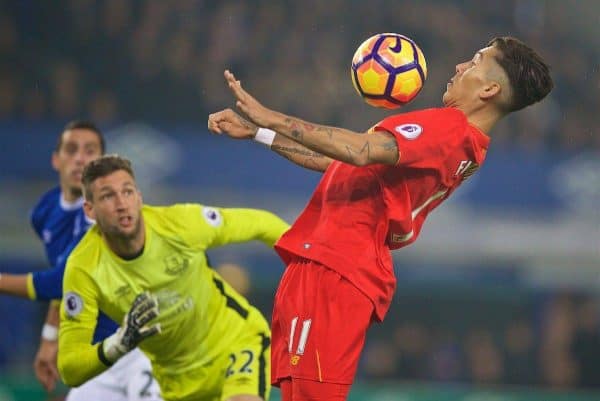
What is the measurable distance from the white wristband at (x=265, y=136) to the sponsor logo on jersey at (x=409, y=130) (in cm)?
54

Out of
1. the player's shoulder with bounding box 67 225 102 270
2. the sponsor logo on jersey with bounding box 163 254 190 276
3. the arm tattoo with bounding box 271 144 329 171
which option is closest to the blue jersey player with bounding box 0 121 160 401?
the player's shoulder with bounding box 67 225 102 270

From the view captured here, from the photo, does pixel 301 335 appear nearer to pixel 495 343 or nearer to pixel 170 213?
pixel 170 213

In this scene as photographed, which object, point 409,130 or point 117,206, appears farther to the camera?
point 117,206

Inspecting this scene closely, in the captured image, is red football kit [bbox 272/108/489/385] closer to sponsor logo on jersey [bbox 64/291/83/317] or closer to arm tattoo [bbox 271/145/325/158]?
arm tattoo [bbox 271/145/325/158]

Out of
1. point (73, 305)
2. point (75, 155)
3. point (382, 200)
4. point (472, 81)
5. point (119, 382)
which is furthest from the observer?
point (75, 155)

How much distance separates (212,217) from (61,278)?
109cm

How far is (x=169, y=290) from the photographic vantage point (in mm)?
6109

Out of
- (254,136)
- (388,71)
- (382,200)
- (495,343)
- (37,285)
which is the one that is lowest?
(495,343)

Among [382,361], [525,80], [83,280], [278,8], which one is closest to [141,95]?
[278,8]

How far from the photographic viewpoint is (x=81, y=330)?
588 centimetres

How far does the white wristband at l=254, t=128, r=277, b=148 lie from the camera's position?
184 inches

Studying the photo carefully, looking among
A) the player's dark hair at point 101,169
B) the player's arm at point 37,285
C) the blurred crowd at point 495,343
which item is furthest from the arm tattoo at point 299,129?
the blurred crowd at point 495,343

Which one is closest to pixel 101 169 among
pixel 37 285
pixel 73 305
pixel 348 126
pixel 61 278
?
pixel 73 305

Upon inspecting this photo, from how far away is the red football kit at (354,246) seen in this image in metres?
4.58
